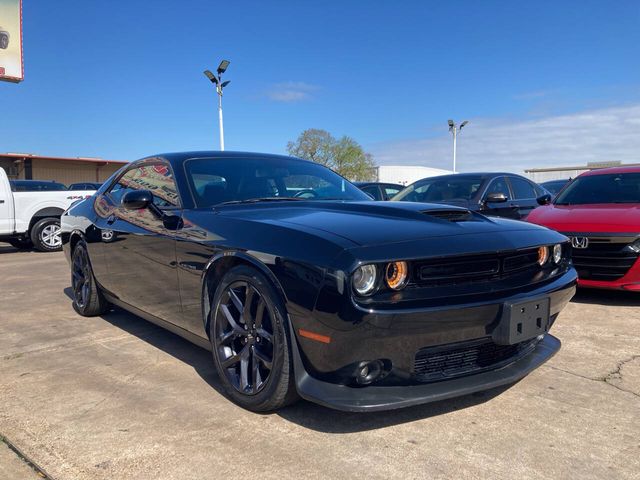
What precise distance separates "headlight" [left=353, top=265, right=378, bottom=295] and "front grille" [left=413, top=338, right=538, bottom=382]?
0.36 m

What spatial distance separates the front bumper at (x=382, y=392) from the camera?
213cm

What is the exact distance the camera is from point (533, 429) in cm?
241

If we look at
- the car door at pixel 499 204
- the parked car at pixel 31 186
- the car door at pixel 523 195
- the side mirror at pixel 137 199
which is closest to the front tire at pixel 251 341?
the side mirror at pixel 137 199

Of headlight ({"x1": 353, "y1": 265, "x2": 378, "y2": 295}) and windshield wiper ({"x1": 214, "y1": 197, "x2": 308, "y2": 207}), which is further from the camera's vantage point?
windshield wiper ({"x1": 214, "y1": 197, "x2": 308, "y2": 207})

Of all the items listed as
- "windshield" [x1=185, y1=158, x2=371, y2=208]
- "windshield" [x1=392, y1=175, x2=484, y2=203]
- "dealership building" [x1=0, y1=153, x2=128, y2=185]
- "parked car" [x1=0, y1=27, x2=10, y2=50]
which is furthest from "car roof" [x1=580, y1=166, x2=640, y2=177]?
"dealership building" [x1=0, y1=153, x2=128, y2=185]

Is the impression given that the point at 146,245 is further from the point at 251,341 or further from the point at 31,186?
the point at 31,186

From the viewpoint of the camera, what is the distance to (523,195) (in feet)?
25.5

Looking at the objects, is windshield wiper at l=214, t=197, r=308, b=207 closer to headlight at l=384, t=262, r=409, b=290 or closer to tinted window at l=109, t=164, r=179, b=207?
tinted window at l=109, t=164, r=179, b=207

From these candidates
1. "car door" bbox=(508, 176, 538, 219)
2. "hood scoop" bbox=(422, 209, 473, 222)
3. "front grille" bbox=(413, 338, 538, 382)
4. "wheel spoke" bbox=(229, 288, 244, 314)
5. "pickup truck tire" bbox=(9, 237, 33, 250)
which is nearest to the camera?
"front grille" bbox=(413, 338, 538, 382)

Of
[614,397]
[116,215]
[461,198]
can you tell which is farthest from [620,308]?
[116,215]

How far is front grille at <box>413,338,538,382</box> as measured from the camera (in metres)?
2.26

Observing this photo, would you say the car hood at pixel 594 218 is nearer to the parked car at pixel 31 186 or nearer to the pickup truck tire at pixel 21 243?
the parked car at pixel 31 186

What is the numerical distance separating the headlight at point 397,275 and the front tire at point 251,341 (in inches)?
20.1

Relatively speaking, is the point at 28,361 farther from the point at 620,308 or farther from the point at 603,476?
the point at 620,308
